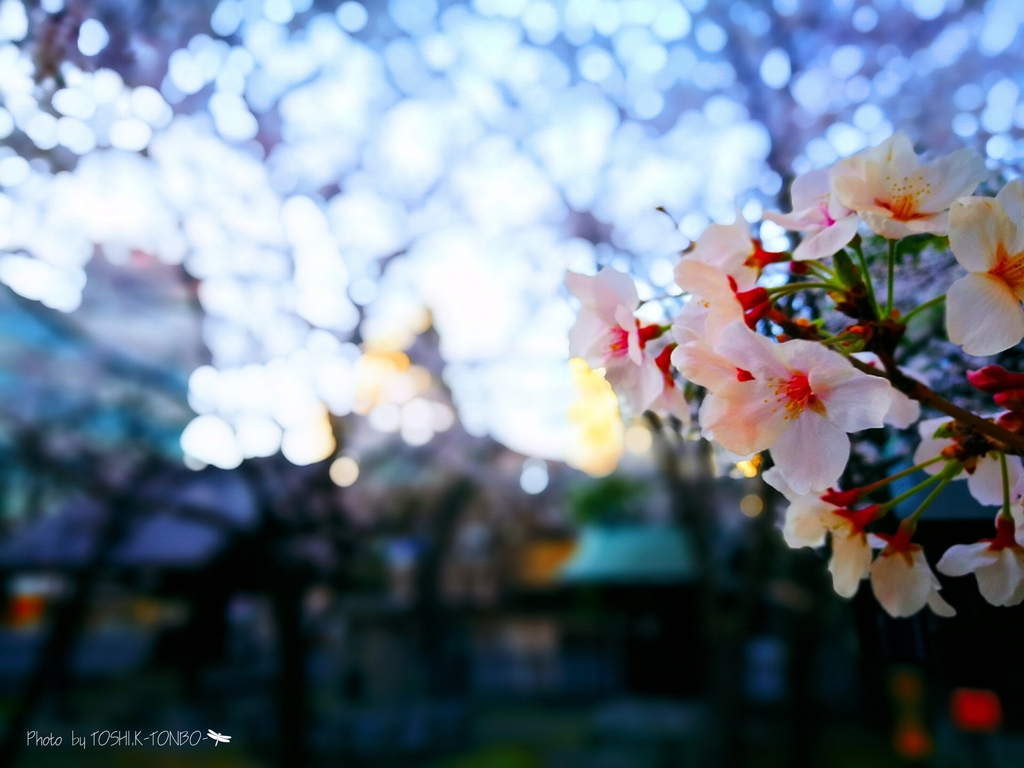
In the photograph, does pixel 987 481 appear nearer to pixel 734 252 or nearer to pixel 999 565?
pixel 999 565

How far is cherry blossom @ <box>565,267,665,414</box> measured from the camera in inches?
13.7

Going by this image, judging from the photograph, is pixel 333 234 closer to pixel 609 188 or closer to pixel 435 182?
pixel 435 182

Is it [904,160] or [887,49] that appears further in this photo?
[887,49]

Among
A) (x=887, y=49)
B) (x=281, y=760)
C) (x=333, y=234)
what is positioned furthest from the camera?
(x=281, y=760)

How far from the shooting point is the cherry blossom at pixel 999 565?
13.1 inches

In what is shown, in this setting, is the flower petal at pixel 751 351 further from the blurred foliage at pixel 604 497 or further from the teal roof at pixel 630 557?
the blurred foliage at pixel 604 497

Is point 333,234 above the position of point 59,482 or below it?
above

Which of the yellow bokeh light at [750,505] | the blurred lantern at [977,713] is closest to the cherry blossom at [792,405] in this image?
the yellow bokeh light at [750,505]

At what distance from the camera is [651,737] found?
3498mm

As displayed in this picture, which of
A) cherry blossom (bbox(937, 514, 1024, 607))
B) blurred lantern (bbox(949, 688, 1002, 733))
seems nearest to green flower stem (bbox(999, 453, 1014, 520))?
cherry blossom (bbox(937, 514, 1024, 607))

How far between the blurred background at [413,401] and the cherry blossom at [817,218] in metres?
0.04

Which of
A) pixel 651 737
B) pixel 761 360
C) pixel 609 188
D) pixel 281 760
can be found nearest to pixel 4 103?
pixel 761 360

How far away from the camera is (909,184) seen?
33 centimetres

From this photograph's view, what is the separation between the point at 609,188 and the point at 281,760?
209 cm
